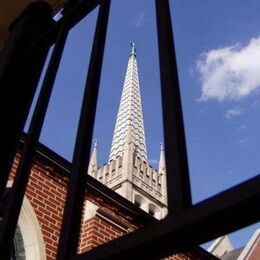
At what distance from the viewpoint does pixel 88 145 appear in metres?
1.01

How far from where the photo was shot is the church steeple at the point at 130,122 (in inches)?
1649

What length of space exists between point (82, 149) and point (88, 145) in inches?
0.8

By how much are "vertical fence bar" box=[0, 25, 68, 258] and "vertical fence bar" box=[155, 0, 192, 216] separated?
0.42 meters

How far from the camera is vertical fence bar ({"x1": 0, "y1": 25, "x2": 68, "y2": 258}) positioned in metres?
0.97

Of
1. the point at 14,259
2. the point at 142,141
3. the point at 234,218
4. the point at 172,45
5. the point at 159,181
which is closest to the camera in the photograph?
the point at 234,218

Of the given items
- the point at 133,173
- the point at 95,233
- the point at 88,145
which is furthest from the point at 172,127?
the point at 133,173

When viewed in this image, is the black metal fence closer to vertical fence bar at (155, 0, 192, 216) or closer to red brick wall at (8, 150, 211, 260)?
vertical fence bar at (155, 0, 192, 216)

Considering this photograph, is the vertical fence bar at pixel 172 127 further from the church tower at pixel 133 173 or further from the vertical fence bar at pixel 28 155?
the church tower at pixel 133 173

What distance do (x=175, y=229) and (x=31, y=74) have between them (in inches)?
33.7

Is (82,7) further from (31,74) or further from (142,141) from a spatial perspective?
(142,141)

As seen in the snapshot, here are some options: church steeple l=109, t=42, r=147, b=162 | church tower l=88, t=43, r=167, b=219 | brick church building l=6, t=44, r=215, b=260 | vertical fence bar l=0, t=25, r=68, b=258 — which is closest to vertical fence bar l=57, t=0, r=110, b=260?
vertical fence bar l=0, t=25, r=68, b=258

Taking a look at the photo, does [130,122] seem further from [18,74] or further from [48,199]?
[18,74]

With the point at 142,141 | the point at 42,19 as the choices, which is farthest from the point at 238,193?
the point at 142,141

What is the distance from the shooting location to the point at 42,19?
1.44m
